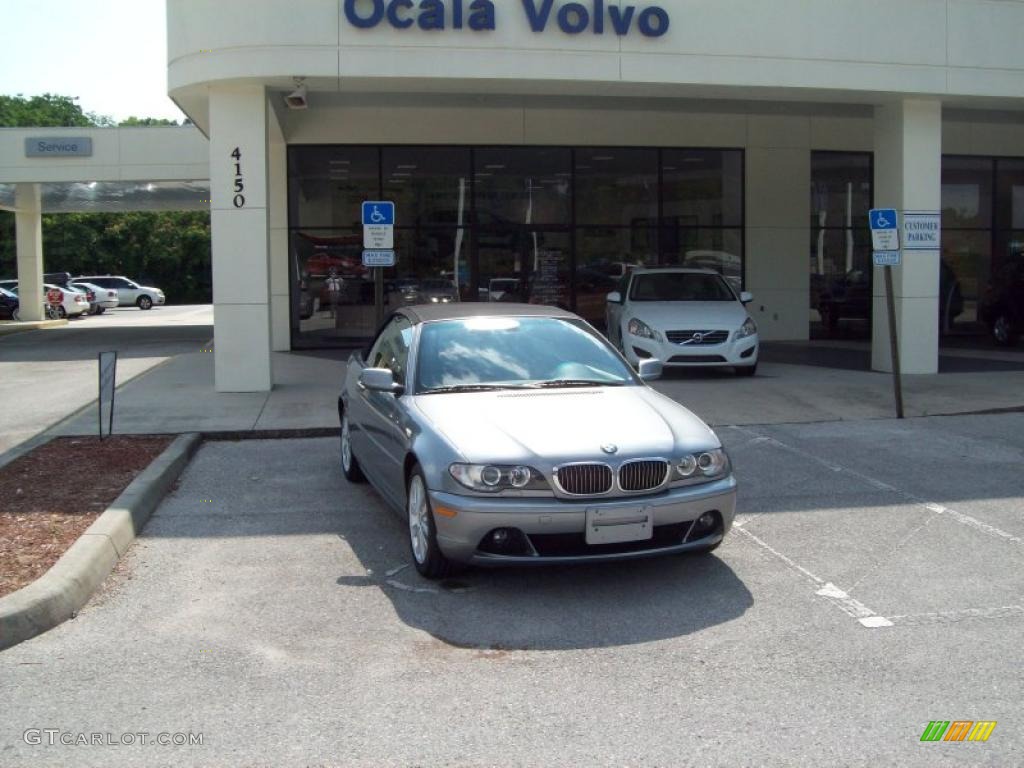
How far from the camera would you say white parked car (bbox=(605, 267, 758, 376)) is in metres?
14.5

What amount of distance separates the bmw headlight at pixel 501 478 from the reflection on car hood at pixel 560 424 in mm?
43

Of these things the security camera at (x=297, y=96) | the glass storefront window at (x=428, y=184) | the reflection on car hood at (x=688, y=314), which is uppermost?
the security camera at (x=297, y=96)

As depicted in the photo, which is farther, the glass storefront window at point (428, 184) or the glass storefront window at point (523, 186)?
the glass storefront window at point (523, 186)

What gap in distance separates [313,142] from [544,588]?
15012mm

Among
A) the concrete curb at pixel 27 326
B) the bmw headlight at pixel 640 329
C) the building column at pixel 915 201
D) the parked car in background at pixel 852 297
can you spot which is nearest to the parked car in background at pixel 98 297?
the concrete curb at pixel 27 326

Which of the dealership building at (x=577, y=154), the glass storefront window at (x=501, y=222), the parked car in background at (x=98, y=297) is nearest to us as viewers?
the dealership building at (x=577, y=154)

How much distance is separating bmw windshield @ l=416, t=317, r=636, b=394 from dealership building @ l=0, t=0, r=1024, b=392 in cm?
543

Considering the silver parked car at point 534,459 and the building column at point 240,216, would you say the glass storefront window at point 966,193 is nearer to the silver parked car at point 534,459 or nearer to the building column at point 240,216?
the building column at point 240,216

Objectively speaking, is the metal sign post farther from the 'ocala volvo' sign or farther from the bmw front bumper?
the 'ocala volvo' sign

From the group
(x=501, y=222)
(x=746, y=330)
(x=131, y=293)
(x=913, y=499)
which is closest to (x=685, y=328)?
(x=746, y=330)

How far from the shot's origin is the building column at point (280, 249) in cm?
1947

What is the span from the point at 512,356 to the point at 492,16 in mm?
7415

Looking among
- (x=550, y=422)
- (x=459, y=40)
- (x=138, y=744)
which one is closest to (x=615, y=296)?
(x=459, y=40)

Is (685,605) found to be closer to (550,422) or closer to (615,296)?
(550,422)
